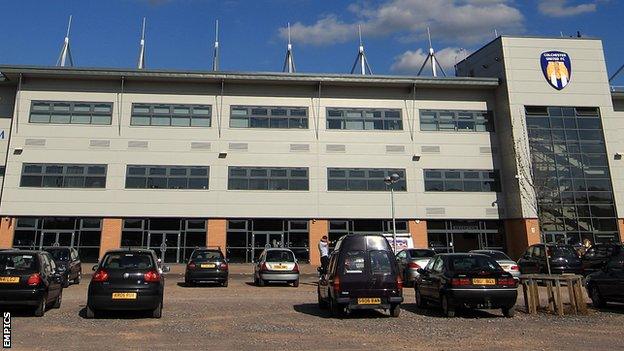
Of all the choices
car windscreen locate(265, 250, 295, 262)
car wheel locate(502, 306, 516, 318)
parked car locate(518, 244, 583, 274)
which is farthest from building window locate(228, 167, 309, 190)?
car wheel locate(502, 306, 516, 318)

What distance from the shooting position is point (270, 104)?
30641 millimetres

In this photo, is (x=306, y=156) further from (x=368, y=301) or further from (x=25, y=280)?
(x=25, y=280)

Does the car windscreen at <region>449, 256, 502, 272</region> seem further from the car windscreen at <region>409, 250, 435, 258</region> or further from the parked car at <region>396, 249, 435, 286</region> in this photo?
the car windscreen at <region>409, 250, 435, 258</region>

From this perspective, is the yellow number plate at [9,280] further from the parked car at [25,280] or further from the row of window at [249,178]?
the row of window at [249,178]

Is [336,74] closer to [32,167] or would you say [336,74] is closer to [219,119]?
[219,119]

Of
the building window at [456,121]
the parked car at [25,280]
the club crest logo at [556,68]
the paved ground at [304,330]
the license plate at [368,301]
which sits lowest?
the paved ground at [304,330]

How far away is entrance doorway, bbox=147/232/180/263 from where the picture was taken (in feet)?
93.2

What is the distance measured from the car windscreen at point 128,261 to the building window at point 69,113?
21.1m

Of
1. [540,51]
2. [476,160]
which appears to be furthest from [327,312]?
[540,51]

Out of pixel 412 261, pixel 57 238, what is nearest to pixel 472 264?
pixel 412 261

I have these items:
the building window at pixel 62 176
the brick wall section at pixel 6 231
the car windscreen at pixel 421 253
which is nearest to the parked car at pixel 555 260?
the car windscreen at pixel 421 253

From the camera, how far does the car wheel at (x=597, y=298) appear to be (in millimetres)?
12070

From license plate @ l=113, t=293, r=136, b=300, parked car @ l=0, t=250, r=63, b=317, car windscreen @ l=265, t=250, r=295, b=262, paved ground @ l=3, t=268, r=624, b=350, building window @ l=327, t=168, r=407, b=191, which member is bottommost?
paved ground @ l=3, t=268, r=624, b=350

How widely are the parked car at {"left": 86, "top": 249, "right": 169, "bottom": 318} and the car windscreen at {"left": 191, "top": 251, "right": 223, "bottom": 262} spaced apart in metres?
7.77
